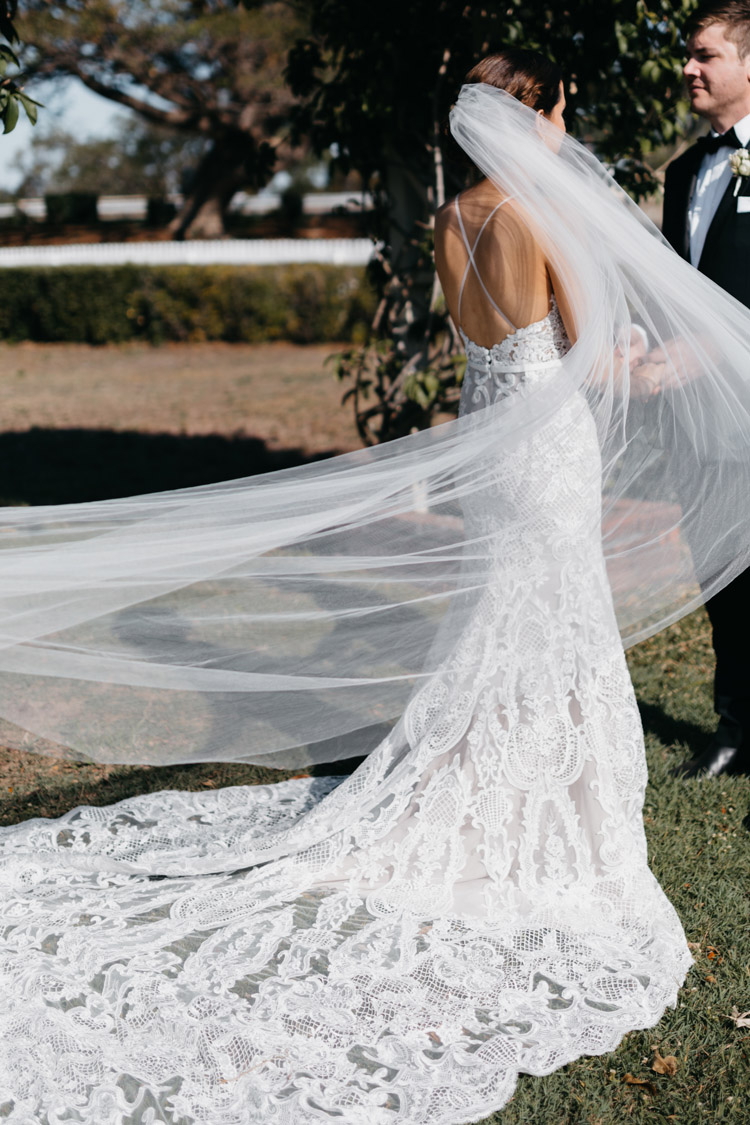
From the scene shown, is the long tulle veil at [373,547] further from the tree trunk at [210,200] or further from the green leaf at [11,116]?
the tree trunk at [210,200]

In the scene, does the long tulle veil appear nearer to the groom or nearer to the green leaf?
the groom

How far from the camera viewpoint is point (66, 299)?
18953 mm

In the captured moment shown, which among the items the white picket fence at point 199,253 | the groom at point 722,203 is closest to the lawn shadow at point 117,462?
the groom at point 722,203

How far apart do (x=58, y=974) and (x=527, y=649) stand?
141 centimetres

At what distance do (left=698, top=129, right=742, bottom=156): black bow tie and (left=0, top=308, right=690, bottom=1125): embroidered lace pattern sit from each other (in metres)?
1.08

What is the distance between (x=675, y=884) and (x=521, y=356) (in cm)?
159

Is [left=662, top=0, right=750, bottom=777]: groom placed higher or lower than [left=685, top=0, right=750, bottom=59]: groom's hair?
lower

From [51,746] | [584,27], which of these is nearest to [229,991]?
[51,746]

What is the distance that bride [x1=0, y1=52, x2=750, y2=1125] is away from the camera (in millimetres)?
2529

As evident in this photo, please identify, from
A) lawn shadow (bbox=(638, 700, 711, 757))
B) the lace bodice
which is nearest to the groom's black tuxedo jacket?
the lace bodice

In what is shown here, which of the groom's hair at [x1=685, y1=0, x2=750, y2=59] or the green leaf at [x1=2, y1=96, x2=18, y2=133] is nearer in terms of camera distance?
the groom's hair at [x1=685, y1=0, x2=750, y2=59]

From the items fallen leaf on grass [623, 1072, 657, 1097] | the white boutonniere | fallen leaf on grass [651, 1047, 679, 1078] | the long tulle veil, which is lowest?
fallen leaf on grass [623, 1072, 657, 1097]

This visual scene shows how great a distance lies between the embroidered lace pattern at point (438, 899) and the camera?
2354 millimetres


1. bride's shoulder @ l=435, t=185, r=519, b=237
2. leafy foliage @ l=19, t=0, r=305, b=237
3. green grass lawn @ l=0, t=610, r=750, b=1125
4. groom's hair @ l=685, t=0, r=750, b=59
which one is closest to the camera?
green grass lawn @ l=0, t=610, r=750, b=1125
